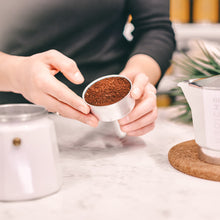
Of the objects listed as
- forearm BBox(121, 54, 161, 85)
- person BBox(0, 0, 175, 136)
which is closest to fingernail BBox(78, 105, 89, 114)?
person BBox(0, 0, 175, 136)

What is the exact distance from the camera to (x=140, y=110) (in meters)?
0.74

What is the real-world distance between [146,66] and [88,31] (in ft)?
0.84

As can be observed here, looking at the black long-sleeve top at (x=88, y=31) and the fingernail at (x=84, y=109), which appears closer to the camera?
the fingernail at (x=84, y=109)

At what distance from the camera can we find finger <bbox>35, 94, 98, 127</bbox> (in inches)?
26.5

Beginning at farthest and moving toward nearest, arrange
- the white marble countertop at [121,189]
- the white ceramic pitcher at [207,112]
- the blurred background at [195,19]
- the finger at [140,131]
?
the blurred background at [195,19], the finger at [140,131], the white ceramic pitcher at [207,112], the white marble countertop at [121,189]

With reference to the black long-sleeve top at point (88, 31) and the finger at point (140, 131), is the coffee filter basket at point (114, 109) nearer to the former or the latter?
the finger at point (140, 131)

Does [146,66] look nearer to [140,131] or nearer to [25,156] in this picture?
[140,131]

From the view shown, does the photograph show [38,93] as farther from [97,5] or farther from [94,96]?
[97,5]

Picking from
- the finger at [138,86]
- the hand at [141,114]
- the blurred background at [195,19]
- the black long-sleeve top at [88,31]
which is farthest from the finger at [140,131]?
the blurred background at [195,19]

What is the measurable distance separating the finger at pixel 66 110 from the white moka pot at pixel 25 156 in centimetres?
18

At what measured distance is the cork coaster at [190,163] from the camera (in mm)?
572

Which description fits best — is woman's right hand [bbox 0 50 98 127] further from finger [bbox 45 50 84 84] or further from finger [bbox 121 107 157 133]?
finger [bbox 121 107 157 133]

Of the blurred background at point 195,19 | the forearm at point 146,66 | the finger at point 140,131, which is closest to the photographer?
the finger at point 140,131

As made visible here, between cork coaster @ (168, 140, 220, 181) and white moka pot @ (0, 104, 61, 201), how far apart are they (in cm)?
24
